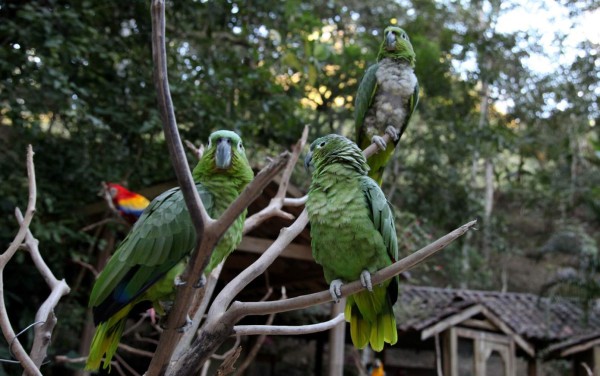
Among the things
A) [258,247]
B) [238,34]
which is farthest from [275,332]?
[238,34]

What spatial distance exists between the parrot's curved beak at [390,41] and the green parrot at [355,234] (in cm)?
114

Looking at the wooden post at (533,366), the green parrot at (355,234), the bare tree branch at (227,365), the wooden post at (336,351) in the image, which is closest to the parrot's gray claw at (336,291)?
the green parrot at (355,234)

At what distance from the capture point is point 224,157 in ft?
5.69

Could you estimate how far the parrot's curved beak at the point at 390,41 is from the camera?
2861 millimetres

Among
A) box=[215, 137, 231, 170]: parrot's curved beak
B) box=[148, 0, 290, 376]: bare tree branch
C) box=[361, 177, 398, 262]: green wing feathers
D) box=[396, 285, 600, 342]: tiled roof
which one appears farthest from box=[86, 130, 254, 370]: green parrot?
box=[396, 285, 600, 342]: tiled roof

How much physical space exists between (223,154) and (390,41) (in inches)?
57.3

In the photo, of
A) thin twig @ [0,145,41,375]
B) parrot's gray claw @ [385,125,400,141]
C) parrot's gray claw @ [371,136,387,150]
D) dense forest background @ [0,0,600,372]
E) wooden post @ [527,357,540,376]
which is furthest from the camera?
wooden post @ [527,357,540,376]

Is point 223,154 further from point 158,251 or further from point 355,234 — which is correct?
point 355,234

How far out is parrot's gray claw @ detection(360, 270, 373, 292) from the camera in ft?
4.99

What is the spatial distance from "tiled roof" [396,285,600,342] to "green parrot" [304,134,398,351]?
4999 millimetres

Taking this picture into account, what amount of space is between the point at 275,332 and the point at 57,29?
12.4 ft

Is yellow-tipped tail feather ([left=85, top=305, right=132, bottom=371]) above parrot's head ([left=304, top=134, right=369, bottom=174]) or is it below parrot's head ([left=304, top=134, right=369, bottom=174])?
below

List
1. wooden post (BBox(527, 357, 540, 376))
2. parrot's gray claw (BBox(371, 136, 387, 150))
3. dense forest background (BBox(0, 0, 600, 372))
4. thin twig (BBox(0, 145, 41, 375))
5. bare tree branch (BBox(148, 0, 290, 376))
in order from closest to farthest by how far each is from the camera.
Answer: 1. bare tree branch (BBox(148, 0, 290, 376))
2. thin twig (BBox(0, 145, 41, 375))
3. parrot's gray claw (BBox(371, 136, 387, 150))
4. dense forest background (BBox(0, 0, 600, 372))
5. wooden post (BBox(527, 357, 540, 376))

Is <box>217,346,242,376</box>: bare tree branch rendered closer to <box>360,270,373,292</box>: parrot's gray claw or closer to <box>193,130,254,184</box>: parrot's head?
<box>360,270,373,292</box>: parrot's gray claw
